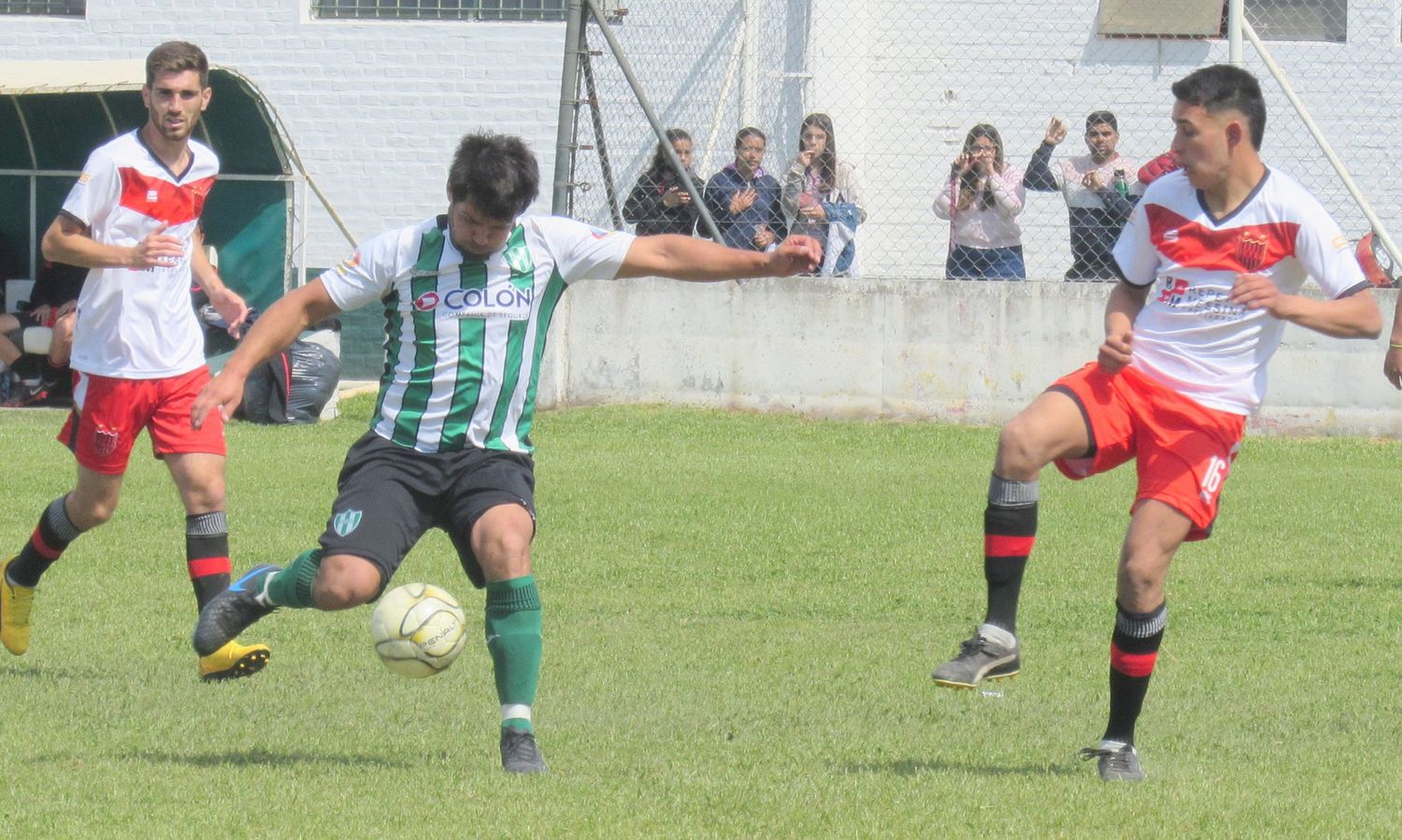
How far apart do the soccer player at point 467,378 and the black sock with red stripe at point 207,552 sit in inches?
47.8

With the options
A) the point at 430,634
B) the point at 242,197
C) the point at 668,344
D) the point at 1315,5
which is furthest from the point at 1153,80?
the point at 430,634

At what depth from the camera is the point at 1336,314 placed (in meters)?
5.48

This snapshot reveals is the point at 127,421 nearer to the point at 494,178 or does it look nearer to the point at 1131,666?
the point at 494,178

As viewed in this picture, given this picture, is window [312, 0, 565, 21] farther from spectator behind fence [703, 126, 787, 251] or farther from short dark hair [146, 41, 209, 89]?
short dark hair [146, 41, 209, 89]

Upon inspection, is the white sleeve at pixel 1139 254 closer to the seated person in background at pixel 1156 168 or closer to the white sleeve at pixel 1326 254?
the white sleeve at pixel 1326 254

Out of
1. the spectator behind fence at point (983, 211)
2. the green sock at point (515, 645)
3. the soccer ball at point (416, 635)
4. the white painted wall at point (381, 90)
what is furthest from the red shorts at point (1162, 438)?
the white painted wall at point (381, 90)

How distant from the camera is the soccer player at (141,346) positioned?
270 inches

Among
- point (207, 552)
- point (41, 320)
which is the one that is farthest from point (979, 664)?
point (41, 320)

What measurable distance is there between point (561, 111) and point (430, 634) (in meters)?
10.3

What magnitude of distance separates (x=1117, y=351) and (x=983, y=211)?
30.5ft

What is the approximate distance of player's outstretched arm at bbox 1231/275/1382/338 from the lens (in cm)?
527

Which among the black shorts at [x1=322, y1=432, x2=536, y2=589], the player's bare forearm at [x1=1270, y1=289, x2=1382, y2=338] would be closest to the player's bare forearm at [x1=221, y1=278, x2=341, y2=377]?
the black shorts at [x1=322, y1=432, x2=536, y2=589]

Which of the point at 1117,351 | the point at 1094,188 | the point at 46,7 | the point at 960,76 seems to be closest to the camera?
the point at 1117,351

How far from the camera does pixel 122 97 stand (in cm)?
1816
